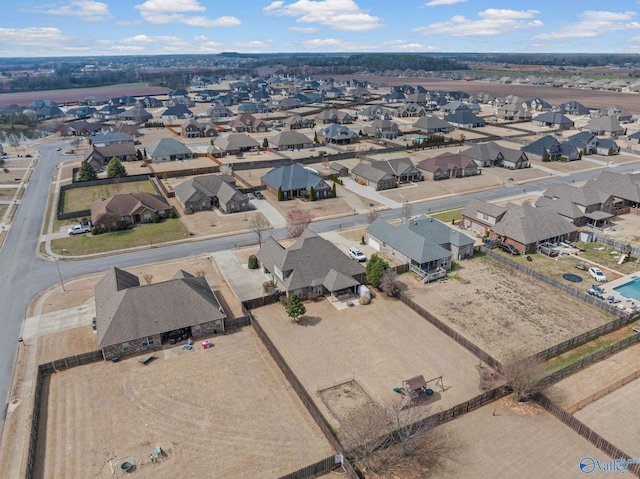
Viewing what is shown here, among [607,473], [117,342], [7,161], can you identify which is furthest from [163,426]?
[7,161]

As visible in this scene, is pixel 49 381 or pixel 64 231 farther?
pixel 64 231

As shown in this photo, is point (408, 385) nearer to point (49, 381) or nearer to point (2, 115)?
point (49, 381)

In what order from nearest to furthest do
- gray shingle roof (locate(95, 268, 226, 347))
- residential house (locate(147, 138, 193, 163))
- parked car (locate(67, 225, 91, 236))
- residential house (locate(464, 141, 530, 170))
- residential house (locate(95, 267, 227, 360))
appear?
1. residential house (locate(95, 267, 227, 360))
2. gray shingle roof (locate(95, 268, 226, 347))
3. parked car (locate(67, 225, 91, 236))
4. residential house (locate(464, 141, 530, 170))
5. residential house (locate(147, 138, 193, 163))

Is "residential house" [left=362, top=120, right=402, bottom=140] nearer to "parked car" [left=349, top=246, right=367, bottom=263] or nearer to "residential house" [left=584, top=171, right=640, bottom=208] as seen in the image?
"residential house" [left=584, top=171, right=640, bottom=208]

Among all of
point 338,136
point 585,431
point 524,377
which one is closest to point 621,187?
point 524,377

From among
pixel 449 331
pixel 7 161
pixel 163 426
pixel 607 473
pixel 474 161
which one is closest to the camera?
pixel 607 473

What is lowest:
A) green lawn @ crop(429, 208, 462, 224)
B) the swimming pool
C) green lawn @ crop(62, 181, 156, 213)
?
the swimming pool

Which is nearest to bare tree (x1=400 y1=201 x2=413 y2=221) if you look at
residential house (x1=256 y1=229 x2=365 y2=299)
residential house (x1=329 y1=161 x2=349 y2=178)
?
residential house (x1=256 y1=229 x2=365 y2=299)
